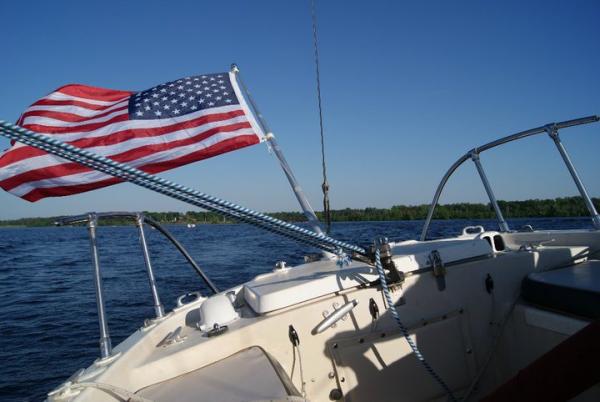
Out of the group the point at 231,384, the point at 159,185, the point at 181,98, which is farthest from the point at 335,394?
the point at 181,98

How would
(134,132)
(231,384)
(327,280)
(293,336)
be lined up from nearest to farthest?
(231,384) < (293,336) < (327,280) < (134,132)

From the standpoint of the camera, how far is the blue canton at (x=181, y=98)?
3580 millimetres

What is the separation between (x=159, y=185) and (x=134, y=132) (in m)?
2.08

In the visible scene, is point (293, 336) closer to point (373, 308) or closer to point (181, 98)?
point (373, 308)

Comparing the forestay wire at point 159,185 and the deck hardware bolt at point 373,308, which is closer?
the forestay wire at point 159,185

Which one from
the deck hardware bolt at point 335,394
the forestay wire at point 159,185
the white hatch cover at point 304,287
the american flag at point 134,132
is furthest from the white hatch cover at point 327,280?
the american flag at point 134,132

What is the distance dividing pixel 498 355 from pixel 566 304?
753mm

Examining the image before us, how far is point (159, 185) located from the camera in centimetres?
164

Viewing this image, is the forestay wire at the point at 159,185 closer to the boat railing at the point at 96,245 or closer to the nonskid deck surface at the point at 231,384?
the nonskid deck surface at the point at 231,384

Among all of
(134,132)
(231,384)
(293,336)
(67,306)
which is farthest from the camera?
(67,306)

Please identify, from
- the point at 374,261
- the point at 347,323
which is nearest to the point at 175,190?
the point at 374,261

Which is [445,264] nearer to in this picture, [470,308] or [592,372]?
[470,308]

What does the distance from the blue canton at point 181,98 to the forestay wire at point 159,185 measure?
6.78ft

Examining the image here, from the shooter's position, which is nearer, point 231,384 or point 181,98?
point 231,384
